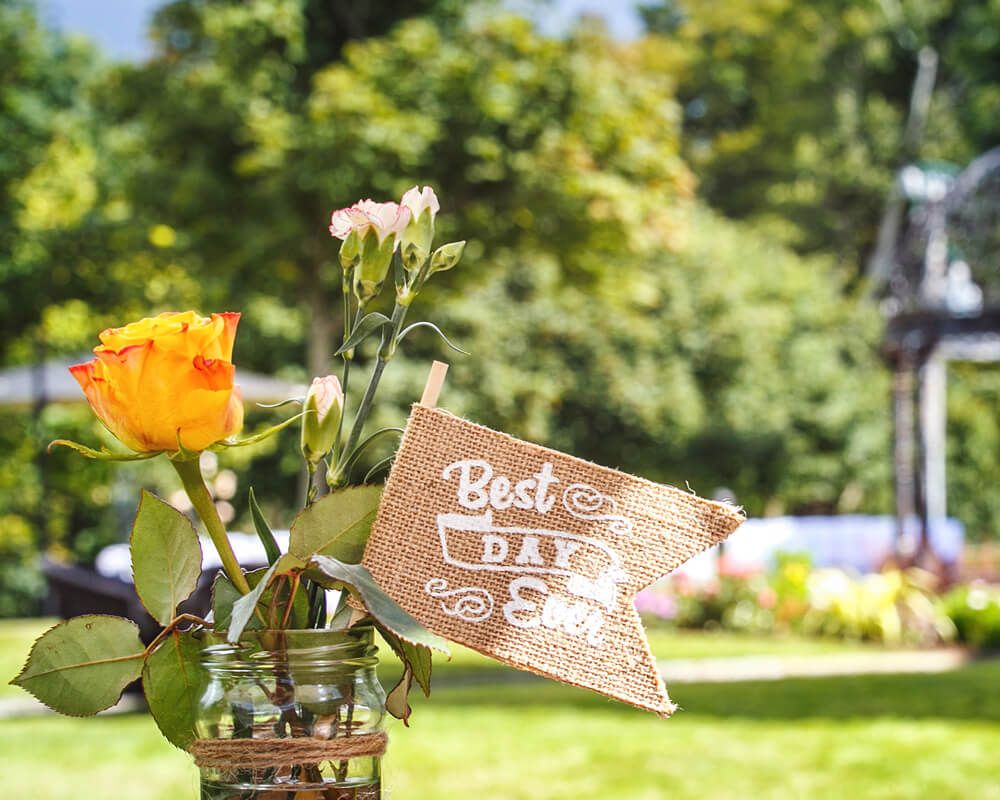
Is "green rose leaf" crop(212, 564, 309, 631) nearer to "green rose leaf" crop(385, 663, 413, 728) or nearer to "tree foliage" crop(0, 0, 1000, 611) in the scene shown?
"green rose leaf" crop(385, 663, 413, 728)

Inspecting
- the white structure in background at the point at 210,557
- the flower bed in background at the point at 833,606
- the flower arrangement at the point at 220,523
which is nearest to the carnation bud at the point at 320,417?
the flower arrangement at the point at 220,523

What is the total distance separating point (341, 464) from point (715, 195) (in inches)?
985

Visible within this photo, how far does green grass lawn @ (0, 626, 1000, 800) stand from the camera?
174 inches

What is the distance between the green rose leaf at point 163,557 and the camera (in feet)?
2.68

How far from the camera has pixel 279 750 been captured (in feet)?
2.53

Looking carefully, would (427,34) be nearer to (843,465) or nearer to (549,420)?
(549,420)

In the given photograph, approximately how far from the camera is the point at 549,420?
17.1 meters

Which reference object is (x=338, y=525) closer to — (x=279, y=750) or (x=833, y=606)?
(x=279, y=750)

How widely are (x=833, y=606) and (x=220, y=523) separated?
27.5 ft

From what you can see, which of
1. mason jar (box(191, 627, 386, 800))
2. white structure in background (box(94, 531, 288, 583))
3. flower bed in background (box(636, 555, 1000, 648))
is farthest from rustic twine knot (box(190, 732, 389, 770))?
flower bed in background (box(636, 555, 1000, 648))

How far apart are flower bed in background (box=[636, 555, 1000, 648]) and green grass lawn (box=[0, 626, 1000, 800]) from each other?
62.2 inches

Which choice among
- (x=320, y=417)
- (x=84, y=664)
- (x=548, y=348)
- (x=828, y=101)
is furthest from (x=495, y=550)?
(x=828, y=101)

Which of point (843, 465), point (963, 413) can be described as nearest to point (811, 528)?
point (843, 465)

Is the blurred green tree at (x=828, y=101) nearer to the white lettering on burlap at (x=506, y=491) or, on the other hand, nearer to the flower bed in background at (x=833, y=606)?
the flower bed in background at (x=833, y=606)
